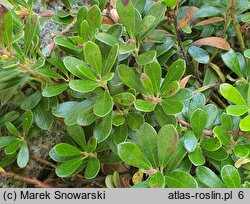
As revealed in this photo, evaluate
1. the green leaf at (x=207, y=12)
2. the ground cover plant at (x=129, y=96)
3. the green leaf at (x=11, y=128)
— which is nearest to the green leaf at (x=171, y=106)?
the ground cover plant at (x=129, y=96)

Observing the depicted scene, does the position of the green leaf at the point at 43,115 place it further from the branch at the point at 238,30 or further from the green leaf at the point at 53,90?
the branch at the point at 238,30

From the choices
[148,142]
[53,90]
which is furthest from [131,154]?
[53,90]

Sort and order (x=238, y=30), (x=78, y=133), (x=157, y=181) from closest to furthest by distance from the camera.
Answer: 1. (x=157, y=181)
2. (x=78, y=133)
3. (x=238, y=30)

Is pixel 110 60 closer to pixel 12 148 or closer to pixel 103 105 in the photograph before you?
pixel 103 105

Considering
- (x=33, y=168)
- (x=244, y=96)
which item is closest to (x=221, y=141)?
Answer: (x=244, y=96)

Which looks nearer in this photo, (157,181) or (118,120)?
(157,181)

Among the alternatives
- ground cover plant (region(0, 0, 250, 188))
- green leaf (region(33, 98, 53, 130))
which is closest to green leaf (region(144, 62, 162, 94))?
ground cover plant (region(0, 0, 250, 188))
